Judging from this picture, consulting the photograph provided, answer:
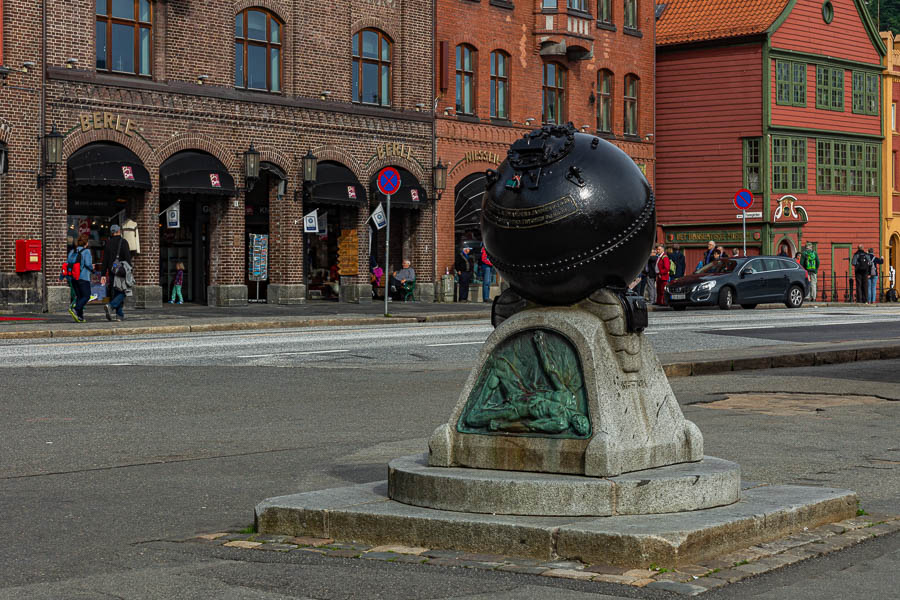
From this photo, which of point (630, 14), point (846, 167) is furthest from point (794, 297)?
point (846, 167)

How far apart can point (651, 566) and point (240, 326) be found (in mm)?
20703

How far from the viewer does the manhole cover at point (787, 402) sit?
41.6ft

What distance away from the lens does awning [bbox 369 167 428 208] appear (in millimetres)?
37188

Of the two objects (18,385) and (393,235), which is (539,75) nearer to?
Result: (393,235)

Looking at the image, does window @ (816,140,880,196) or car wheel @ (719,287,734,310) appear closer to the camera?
car wheel @ (719,287,734,310)

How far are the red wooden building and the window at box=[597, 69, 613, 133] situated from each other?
465 cm

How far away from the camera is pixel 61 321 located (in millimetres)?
26109

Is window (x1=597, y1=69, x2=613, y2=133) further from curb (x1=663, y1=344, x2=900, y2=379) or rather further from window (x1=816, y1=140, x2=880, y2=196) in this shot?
curb (x1=663, y1=344, x2=900, y2=379)

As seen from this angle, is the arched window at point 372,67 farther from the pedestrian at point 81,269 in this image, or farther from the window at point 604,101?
the pedestrian at point 81,269

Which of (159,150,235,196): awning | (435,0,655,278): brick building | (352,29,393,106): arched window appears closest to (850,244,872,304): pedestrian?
(435,0,655,278): brick building

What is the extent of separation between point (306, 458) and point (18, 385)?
575 centimetres

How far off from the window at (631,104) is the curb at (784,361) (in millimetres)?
28458

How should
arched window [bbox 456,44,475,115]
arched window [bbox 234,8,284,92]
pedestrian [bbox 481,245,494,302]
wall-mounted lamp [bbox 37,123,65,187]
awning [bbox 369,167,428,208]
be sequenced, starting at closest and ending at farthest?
wall-mounted lamp [bbox 37,123,65,187] → arched window [bbox 234,8,284,92] → awning [bbox 369,167,428,208] → pedestrian [bbox 481,245,494,302] → arched window [bbox 456,44,475,115]

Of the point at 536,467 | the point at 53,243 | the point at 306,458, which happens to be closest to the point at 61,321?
the point at 53,243
